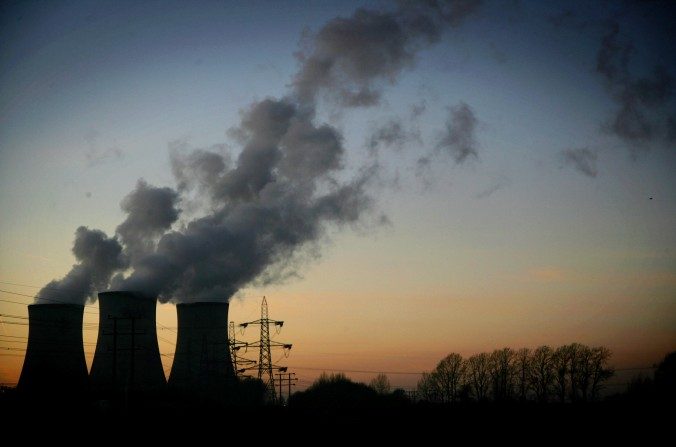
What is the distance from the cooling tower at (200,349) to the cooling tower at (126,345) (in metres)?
2.12

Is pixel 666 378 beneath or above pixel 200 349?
beneath

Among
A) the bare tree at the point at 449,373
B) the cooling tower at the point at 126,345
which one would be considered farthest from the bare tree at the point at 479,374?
the cooling tower at the point at 126,345

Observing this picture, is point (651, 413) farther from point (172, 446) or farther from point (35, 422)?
point (35, 422)

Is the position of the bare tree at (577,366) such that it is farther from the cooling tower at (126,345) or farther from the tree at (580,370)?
the cooling tower at (126,345)

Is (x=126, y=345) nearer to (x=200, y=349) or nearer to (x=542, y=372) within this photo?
(x=200, y=349)

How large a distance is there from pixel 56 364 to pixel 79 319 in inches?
92.2

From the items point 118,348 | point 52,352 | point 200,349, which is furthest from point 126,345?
point 200,349

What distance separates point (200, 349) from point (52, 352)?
759cm

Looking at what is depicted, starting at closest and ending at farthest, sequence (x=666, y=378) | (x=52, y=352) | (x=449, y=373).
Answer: (x=52, y=352) < (x=666, y=378) < (x=449, y=373)

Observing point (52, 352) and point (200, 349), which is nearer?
point (52, 352)

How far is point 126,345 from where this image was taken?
32.4 m

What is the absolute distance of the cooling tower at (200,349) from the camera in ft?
115

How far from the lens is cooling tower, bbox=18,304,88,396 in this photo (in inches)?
1212

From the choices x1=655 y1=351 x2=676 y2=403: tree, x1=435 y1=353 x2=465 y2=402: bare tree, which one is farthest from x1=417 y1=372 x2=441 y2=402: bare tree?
x1=655 y1=351 x2=676 y2=403: tree
